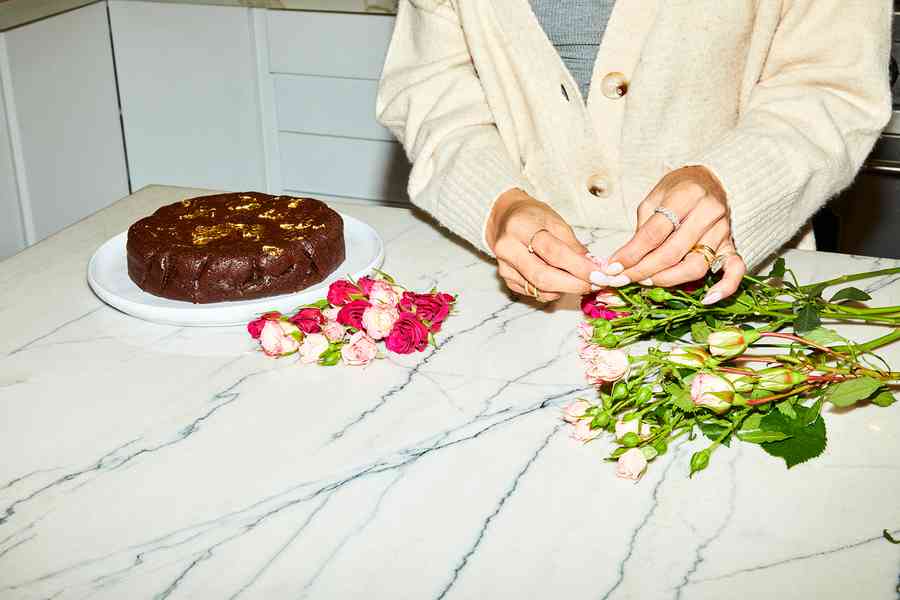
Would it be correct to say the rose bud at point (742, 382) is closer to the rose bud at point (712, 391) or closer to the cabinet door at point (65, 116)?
the rose bud at point (712, 391)

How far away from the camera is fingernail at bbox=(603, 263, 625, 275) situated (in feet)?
3.09

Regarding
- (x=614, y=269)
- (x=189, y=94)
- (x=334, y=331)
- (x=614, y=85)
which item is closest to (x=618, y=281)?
(x=614, y=269)

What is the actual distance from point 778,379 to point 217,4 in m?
2.01

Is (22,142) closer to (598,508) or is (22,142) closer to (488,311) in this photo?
(488,311)

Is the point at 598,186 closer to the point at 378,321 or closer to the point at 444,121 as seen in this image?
the point at 444,121

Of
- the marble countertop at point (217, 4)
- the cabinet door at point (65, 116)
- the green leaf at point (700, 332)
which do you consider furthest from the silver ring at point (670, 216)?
the cabinet door at point (65, 116)

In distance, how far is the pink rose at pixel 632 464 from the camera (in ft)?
2.52

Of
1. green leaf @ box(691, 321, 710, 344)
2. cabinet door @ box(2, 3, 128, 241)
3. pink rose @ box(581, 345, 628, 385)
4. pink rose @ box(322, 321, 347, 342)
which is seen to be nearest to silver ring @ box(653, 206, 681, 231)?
green leaf @ box(691, 321, 710, 344)

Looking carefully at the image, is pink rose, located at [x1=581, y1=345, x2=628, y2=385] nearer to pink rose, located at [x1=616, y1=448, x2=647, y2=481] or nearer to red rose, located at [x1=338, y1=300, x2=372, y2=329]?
pink rose, located at [x1=616, y1=448, x2=647, y2=481]

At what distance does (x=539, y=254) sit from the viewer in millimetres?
1017

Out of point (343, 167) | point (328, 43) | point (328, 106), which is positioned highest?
point (328, 43)

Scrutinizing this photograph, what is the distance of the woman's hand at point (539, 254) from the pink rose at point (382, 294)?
131 millimetres

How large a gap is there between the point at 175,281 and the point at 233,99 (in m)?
1.62

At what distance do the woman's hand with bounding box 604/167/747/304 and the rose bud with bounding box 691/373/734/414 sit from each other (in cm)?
14
